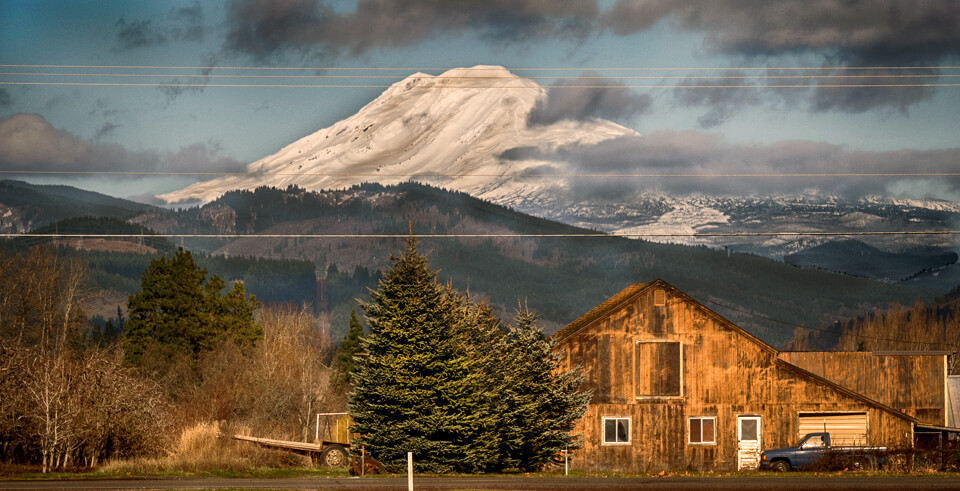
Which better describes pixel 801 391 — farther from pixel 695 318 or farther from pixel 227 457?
pixel 227 457

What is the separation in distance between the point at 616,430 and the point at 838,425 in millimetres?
11300

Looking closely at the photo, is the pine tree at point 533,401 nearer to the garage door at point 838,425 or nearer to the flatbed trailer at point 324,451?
the flatbed trailer at point 324,451

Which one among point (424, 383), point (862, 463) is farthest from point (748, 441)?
point (424, 383)

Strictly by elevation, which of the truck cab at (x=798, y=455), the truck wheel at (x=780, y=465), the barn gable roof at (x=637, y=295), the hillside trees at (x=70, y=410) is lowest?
the truck wheel at (x=780, y=465)

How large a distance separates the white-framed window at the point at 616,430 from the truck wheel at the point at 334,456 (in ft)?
55.1

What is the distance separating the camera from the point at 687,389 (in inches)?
2143

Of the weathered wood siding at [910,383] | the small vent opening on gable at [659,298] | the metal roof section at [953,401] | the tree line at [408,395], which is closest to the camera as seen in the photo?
the tree line at [408,395]

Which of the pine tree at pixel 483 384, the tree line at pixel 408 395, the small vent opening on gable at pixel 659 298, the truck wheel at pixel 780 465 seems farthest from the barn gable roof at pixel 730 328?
the pine tree at pixel 483 384

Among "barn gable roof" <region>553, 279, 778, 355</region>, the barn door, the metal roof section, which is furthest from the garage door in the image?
the metal roof section

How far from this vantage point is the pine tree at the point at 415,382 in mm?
37781

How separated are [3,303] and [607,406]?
5712 cm

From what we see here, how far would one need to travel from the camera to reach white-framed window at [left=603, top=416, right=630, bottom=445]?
53688mm

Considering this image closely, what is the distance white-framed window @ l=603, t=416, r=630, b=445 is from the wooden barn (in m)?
0.05

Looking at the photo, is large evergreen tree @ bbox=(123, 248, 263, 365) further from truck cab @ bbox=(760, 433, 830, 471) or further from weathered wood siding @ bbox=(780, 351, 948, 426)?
truck cab @ bbox=(760, 433, 830, 471)
